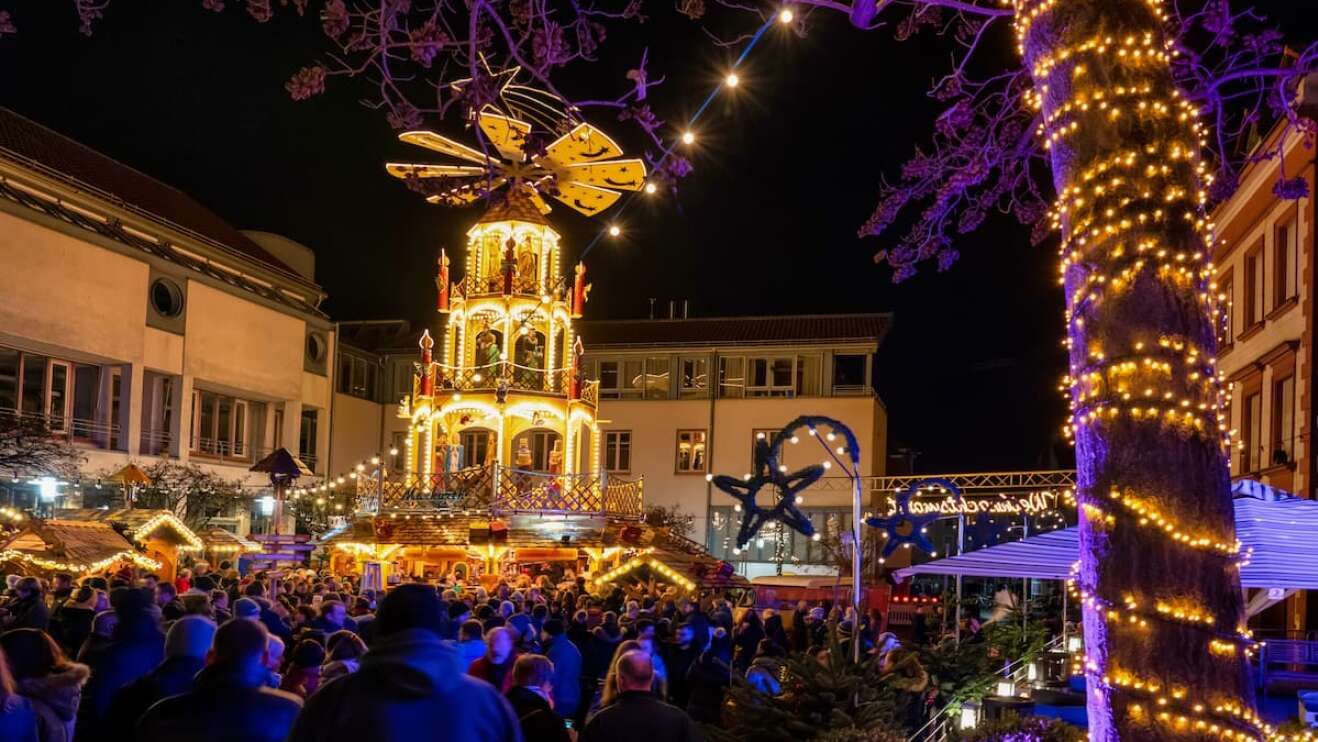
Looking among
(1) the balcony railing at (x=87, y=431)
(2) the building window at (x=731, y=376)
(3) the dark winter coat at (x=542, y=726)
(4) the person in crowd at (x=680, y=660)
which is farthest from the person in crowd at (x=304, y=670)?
(2) the building window at (x=731, y=376)

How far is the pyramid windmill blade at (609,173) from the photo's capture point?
29125 mm

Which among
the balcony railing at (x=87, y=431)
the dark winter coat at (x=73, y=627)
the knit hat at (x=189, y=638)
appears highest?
the balcony railing at (x=87, y=431)

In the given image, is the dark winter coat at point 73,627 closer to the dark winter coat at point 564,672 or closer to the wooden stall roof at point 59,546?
the dark winter coat at point 564,672

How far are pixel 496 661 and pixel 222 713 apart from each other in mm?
4245

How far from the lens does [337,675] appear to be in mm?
6539

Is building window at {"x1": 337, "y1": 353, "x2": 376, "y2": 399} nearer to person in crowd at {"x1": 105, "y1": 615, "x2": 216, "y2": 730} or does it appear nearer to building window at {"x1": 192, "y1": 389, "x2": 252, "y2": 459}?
building window at {"x1": 192, "y1": 389, "x2": 252, "y2": 459}

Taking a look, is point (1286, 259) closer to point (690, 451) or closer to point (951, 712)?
point (951, 712)

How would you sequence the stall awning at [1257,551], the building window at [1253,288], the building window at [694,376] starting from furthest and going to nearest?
the building window at [694,376], the building window at [1253,288], the stall awning at [1257,551]

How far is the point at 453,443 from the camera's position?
3138 cm

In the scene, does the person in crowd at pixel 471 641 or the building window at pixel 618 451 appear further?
the building window at pixel 618 451

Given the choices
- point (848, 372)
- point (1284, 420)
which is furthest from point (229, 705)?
point (848, 372)

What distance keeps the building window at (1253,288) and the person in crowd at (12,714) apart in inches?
947

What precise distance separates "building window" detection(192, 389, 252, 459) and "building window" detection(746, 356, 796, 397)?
17.8m

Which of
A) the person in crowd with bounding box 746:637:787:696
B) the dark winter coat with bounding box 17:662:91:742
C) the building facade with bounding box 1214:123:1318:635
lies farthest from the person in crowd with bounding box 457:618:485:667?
the building facade with bounding box 1214:123:1318:635
